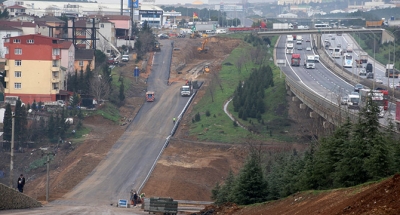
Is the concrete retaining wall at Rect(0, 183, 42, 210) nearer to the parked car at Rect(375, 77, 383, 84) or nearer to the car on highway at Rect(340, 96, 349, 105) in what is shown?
the car on highway at Rect(340, 96, 349, 105)

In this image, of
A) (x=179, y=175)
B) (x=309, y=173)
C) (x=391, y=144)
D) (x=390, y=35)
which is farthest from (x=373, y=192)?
(x=390, y=35)

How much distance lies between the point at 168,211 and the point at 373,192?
15.0 metres

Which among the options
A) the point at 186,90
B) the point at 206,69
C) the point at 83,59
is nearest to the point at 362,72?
the point at 206,69

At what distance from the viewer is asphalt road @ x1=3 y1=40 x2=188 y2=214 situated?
133 ft

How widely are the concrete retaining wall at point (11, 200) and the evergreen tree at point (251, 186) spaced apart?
25.3 feet

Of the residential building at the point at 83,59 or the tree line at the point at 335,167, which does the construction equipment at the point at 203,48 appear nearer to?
the residential building at the point at 83,59

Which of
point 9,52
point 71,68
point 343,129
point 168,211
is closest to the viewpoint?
point 343,129

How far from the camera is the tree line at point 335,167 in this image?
74.8 ft

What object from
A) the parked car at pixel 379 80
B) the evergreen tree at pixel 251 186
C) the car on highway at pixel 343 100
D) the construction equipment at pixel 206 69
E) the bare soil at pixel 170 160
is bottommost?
the bare soil at pixel 170 160

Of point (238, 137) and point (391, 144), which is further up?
point (391, 144)

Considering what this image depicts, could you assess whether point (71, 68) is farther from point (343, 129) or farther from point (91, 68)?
point (343, 129)

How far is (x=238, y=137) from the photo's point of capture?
56031 millimetres

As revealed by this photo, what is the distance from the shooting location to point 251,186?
27.8m

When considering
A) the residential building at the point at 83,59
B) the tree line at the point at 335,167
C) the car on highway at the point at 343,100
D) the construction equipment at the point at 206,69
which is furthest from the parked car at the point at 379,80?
the tree line at the point at 335,167
